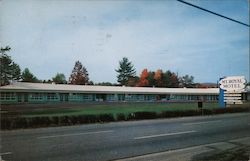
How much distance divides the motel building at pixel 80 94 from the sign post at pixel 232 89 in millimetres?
4423

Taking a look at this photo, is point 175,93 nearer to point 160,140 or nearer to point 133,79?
point 133,79

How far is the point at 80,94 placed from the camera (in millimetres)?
66188

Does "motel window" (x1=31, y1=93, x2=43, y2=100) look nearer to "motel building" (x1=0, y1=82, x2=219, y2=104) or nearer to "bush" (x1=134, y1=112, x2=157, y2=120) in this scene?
"motel building" (x1=0, y1=82, x2=219, y2=104)

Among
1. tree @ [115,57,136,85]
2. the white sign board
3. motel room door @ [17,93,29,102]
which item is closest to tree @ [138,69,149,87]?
tree @ [115,57,136,85]

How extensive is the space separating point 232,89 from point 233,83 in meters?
0.76

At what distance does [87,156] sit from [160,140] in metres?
4.28

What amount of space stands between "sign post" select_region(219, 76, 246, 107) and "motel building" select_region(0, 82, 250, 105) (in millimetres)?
4423

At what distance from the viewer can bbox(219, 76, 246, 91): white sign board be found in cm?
3897

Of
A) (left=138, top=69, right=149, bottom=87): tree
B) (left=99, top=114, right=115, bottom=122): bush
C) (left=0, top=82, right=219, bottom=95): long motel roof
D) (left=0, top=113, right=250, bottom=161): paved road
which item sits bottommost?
(left=0, top=113, right=250, bottom=161): paved road

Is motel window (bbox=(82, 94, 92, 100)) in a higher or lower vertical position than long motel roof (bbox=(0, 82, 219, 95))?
lower

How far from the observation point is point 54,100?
2427 inches

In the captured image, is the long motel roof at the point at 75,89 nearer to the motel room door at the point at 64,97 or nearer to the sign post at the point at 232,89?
the motel room door at the point at 64,97

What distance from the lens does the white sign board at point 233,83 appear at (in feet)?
128

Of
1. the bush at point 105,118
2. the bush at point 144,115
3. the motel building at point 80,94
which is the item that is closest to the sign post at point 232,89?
the motel building at point 80,94
